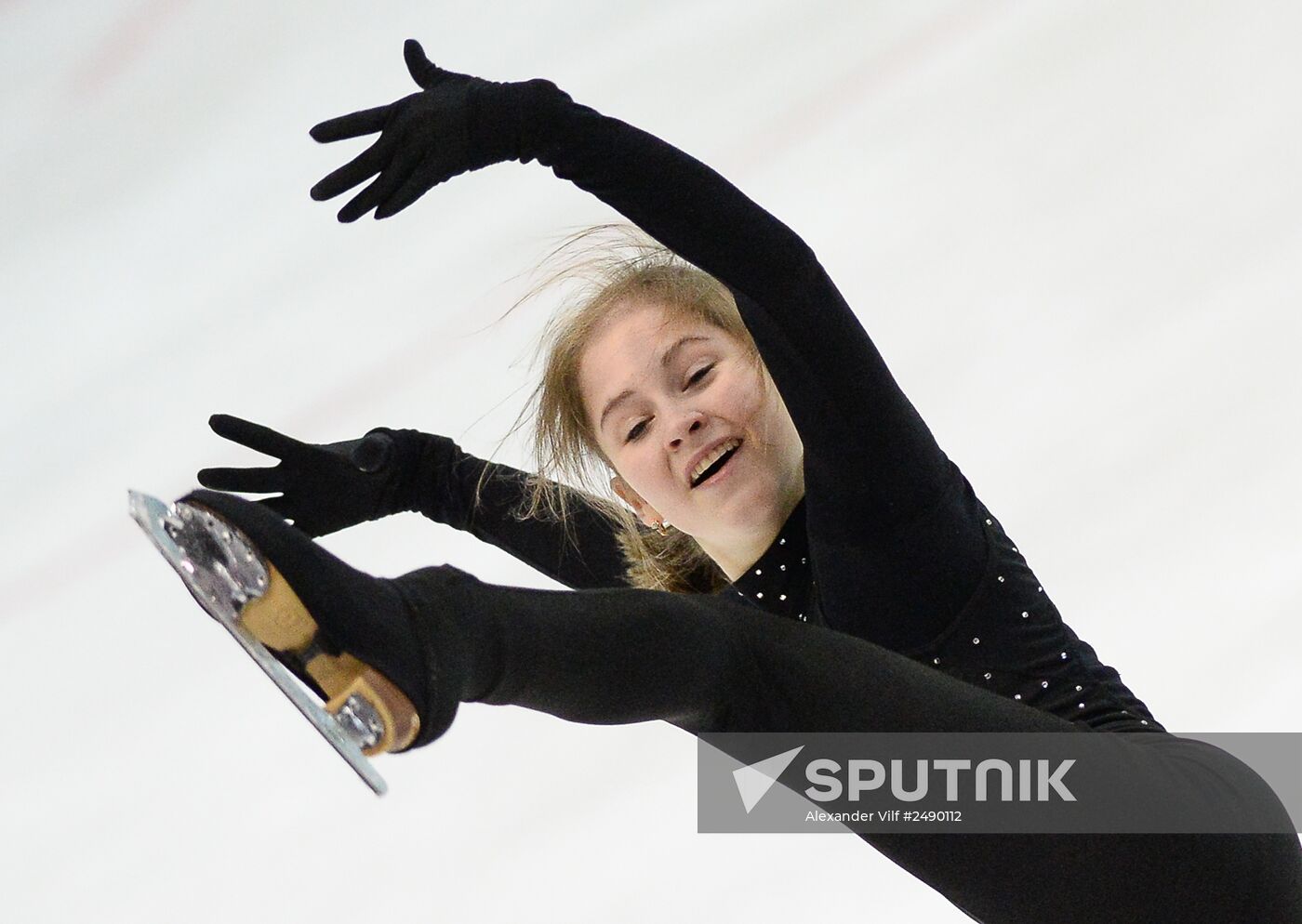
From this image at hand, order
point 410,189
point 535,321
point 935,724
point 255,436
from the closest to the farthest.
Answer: point 935,724 → point 410,189 → point 255,436 → point 535,321

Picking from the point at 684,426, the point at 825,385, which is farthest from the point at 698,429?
the point at 825,385

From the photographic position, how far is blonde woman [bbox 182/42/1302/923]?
113cm

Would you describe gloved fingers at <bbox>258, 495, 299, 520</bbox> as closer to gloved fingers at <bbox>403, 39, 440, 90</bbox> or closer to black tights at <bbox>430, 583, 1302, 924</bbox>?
gloved fingers at <bbox>403, 39, 440, 90</bbox>

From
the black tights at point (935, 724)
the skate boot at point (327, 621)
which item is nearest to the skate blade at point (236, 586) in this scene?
the skate boot at point (327, 621)

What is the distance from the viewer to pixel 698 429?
5.70 ft

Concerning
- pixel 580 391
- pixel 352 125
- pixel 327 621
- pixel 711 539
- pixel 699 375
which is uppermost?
pixel 352 125

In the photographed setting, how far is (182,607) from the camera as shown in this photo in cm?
266

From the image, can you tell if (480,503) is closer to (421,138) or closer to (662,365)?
(662,365)

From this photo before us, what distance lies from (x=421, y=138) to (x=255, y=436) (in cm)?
42

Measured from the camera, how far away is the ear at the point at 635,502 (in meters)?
1.96

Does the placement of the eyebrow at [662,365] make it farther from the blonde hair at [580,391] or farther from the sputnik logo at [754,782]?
the sputnik logo at [754,782]

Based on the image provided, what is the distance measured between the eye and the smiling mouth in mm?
87

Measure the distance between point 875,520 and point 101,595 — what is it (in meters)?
1.56

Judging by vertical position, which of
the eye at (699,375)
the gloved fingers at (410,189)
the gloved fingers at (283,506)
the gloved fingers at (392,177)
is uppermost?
the gloved fingers at (283,506)
